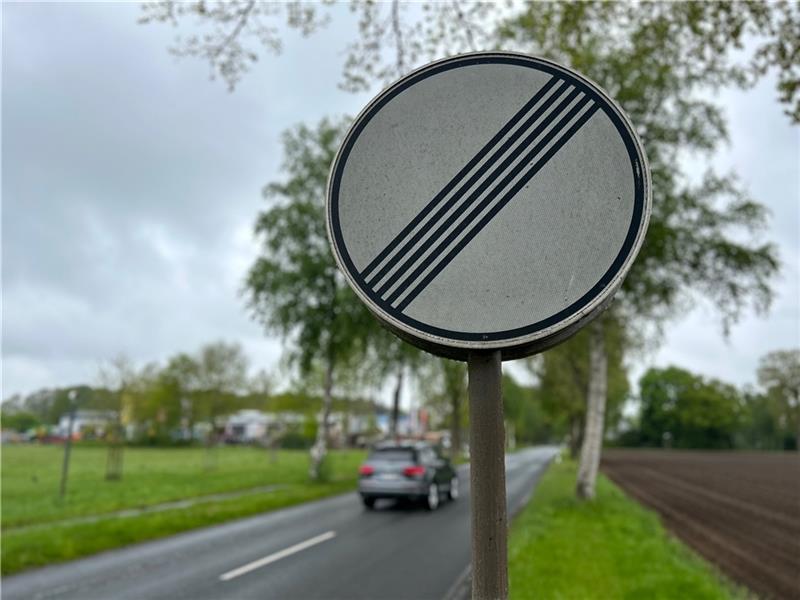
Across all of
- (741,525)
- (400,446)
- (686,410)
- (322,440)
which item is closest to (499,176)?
(400,446)

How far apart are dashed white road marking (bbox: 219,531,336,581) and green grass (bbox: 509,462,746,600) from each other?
328 cm

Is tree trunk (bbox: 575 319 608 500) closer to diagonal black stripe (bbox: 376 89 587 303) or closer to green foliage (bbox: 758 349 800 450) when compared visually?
diagonal black stripe (bbox: 376 89 587 303)

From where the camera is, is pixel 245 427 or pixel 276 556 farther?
pixel 245 427

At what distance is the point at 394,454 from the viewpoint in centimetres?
1755

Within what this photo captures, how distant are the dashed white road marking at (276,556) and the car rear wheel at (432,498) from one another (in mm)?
4894

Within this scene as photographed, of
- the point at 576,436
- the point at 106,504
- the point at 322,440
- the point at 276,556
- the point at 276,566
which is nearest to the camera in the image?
the point at 276,566

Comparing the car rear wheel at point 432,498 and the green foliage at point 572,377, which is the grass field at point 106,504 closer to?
the car rear wheel at point 432,498

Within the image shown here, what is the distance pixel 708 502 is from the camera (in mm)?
21453

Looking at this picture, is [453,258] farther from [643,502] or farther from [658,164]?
[643,502]

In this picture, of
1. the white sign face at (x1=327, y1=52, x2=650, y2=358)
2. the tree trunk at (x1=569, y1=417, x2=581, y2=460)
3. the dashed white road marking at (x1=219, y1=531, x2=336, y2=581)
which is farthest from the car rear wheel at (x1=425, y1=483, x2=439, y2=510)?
the tree trunk at (x1=569, y1=417, x2=581, y2=460)

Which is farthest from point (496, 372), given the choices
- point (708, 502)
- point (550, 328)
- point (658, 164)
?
point (708, 502)

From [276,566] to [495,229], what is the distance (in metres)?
8.81

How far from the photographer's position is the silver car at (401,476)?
55.4ft

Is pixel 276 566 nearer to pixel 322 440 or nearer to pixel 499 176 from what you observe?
pixel 499 176
